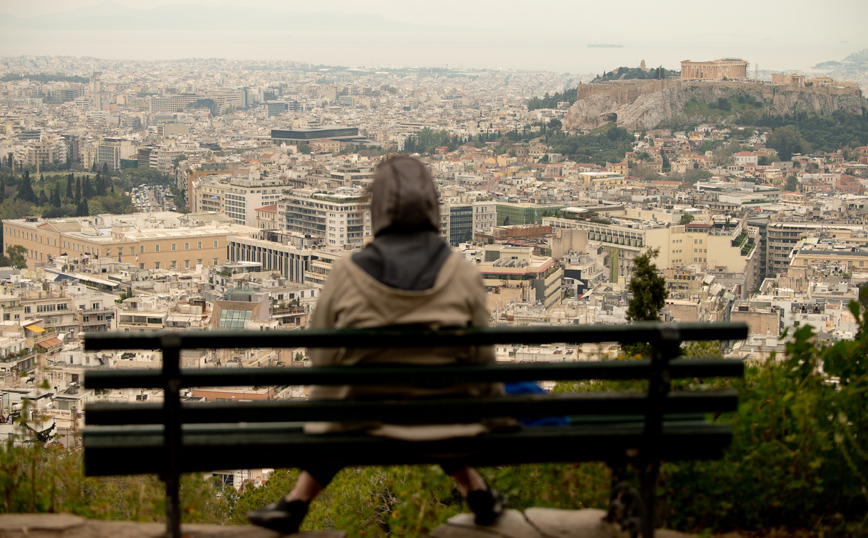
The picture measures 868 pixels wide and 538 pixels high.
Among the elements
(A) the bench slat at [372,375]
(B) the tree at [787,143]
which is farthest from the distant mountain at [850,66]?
(A) the bench slat at [372,375]

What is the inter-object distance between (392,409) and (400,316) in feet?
0.47

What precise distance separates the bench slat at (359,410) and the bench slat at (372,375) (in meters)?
0.03

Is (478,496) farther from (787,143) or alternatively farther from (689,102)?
(689,102)

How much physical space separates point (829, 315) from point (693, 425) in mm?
18661

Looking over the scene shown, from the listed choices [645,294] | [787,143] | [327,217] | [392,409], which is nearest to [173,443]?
[392,409]

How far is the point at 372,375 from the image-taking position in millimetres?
1620

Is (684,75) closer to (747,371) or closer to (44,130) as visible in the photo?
(44,130)

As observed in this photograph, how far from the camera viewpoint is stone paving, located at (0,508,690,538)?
69.3 inches

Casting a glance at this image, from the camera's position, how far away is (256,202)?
4266cm

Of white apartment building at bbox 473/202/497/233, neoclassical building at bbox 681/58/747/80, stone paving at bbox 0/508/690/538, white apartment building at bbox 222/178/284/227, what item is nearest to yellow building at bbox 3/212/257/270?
white apartment building at bbox 222/178/284/227

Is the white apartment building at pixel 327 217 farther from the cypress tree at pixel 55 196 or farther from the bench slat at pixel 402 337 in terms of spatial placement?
the bench slat at pixel 402 337

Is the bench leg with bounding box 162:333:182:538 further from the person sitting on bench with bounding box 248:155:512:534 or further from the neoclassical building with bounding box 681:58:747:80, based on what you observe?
the neoclassical building with bounding box 681:58:747:80

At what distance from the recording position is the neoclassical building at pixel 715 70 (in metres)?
66.5

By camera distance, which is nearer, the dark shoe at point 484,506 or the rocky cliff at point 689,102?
the dark shoe at point 484,506
